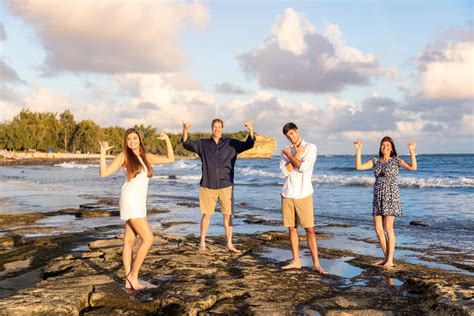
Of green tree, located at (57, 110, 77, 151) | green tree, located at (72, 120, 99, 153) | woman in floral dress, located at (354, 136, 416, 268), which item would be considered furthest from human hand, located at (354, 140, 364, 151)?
green tree, located at (57, 110, 77, 151)

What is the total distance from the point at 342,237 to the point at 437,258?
2.40 meters

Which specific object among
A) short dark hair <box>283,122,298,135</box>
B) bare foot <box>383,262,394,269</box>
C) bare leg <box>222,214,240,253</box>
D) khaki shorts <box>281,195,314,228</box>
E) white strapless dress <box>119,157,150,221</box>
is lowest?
bare foot <box>383,262,394,269</box>

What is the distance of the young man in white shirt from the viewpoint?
6.49 metres

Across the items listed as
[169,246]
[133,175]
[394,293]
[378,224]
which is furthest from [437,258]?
[133,175]

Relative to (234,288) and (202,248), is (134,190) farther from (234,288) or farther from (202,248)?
(202,248)

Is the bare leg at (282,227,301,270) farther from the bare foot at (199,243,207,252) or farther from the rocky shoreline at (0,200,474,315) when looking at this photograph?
the bare foot at (199,243,207,252)

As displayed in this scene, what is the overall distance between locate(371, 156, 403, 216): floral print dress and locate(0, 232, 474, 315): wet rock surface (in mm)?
834

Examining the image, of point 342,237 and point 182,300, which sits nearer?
point 182,300

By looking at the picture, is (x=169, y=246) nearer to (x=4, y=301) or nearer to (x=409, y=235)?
(x=4, y=301)

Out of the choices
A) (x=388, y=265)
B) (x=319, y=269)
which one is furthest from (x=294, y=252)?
(x=388, y=265)

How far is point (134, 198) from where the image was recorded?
5484 millimetres

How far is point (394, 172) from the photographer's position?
7.05 meters

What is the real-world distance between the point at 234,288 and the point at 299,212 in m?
1.61

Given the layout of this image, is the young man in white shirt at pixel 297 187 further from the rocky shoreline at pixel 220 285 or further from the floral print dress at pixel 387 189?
the floral print dress at pixel 387 189
